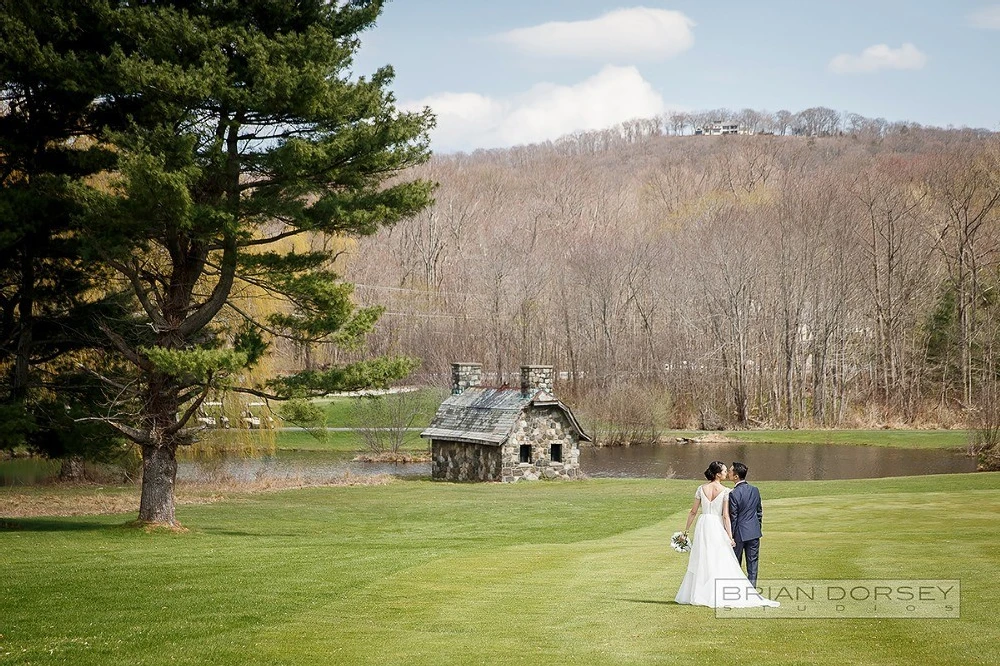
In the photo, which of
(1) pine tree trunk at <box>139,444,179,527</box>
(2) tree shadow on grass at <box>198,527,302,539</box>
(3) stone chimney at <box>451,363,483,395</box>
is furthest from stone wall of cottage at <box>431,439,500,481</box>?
(1) pine tree trunk at <box>139,444,179,527</box>

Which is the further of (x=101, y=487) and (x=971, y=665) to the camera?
(x=101, y=487)


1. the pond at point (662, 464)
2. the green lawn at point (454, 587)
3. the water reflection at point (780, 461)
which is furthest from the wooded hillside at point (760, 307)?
the green lawn at point (454, 587)

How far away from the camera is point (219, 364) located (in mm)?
17703

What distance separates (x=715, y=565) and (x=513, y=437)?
25295mm

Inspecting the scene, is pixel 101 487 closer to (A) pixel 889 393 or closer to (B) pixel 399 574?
(B) pixel 399 574

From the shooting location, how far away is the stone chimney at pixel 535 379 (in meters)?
37.1

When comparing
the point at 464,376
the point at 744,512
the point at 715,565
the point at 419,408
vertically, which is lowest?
the point at 715,565

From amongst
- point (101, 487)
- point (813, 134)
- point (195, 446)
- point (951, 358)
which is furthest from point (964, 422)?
point (813, 134)

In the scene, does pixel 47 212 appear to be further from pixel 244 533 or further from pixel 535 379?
pixel 535 379

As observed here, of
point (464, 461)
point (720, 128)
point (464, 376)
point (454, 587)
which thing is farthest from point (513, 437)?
point (720, 128)

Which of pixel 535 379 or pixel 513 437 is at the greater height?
pixel 535 379

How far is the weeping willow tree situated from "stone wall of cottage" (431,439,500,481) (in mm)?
16275

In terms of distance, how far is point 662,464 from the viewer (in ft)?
149

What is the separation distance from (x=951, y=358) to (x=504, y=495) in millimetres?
39260
